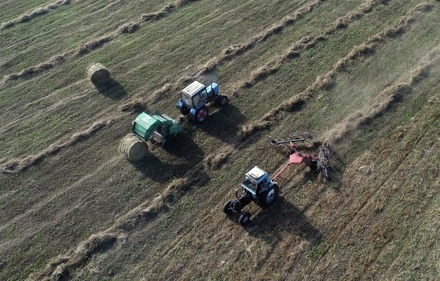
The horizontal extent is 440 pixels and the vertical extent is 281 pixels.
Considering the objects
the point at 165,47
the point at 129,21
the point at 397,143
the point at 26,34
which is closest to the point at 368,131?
the point at 397,143

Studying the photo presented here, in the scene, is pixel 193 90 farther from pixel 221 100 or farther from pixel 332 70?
pixel 332 70

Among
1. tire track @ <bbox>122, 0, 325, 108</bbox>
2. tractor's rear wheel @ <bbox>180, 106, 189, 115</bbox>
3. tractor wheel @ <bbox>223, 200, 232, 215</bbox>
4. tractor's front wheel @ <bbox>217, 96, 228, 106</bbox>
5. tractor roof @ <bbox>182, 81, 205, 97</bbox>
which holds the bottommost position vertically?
tractor wheel @ <bbox>223, 200, 232, 215</bbox>

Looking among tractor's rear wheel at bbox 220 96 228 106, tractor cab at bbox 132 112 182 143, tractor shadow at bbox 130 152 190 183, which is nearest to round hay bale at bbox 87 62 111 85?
tractor cab at bbox 132 112 182 143

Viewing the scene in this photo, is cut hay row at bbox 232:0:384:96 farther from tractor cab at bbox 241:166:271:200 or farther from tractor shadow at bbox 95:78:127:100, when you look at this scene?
tractor cab at bbox 241:166:271:200

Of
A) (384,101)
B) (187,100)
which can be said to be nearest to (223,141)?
(187,100)

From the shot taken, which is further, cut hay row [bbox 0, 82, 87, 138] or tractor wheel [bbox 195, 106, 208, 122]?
cut hay row [bbox 0, 82, 87, 138]

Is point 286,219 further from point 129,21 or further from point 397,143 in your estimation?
point 129,21
